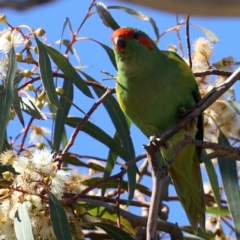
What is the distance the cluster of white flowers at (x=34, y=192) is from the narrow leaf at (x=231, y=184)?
901 mm

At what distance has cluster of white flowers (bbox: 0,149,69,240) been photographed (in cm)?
190

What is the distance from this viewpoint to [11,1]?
0.56m

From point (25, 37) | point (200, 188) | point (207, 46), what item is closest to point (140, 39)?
point (207, 46)

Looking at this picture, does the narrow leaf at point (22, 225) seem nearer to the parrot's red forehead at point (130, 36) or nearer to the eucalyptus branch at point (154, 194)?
the eucalyptus branch at point (154, 194)

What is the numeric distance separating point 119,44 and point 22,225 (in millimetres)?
1004

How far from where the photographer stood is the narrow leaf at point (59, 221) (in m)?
1.83

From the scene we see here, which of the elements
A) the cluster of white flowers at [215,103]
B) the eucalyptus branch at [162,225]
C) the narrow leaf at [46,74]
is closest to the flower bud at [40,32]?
the narrow leaf at [46,74]

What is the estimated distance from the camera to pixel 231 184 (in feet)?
8.37

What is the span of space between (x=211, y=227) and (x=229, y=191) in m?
0.53

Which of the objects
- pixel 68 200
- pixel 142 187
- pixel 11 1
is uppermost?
pixel 142 187

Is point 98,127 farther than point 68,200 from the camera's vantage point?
Yes

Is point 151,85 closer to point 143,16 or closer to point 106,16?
point 106,16

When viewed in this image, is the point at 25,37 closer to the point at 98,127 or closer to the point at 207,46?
the point at 98,127

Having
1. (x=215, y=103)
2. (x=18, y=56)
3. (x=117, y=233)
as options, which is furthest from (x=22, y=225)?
(x=215, y=103)
